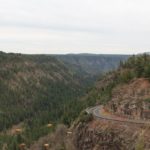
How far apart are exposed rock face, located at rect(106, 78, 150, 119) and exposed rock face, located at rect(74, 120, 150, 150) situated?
756cm

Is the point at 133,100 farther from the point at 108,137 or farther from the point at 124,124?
the point at 108,137

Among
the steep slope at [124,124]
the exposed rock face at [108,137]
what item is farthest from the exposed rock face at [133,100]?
the exposed rock face at [108,137]

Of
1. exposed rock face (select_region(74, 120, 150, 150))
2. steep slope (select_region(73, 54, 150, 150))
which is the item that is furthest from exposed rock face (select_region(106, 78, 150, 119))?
exposed rock face (select_region(74, 120, 150, 150))

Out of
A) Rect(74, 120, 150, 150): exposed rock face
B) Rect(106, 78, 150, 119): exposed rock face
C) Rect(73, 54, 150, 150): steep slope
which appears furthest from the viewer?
Rect(106, 78, 150, 119): exposed rock face

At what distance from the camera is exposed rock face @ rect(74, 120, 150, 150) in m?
67.8

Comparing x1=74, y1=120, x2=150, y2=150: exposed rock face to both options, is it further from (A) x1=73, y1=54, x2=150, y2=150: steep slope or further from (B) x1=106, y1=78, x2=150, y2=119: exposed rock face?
(B) x1=106, y1=78, x2=150, y2=119: exposed rock face

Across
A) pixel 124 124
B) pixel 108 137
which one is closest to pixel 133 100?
pixel 124 124

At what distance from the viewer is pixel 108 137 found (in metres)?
74.1

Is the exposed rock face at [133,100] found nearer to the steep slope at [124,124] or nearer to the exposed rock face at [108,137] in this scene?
the steep slope at [124,124]

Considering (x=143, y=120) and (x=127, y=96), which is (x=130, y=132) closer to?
(x=143, y=120)

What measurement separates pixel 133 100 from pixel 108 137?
14816mm

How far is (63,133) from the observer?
93688mm

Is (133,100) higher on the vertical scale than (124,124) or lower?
higher

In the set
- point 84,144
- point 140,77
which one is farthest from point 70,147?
point 140,77
